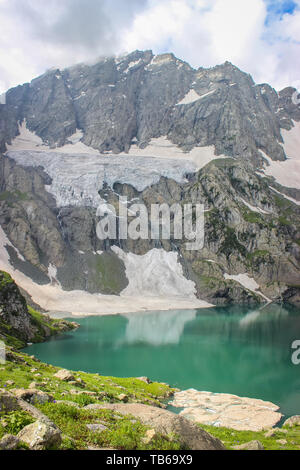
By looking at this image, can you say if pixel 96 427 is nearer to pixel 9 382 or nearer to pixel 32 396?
pixel 32 396

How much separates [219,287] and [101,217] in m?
71.1

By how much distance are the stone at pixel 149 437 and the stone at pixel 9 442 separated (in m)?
3.59

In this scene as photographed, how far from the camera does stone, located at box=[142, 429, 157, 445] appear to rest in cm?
938

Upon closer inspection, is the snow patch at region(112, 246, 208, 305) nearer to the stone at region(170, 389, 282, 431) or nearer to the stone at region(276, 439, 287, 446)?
the stone at region(170, 389, 282, 431)

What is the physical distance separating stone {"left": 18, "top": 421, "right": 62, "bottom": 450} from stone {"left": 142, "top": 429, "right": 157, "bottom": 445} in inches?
103

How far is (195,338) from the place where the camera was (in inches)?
3095

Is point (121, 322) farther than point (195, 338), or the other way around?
point (121, 322)

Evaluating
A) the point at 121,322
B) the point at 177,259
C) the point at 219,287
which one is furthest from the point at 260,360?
the point at 177,259

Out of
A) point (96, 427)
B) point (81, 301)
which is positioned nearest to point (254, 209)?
point (81, 301)

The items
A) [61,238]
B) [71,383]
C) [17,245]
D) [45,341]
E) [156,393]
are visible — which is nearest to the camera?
[71,383]

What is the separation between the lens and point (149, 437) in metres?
9.52

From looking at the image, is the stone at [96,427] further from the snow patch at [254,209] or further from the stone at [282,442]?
the snow patch at [254,209]
